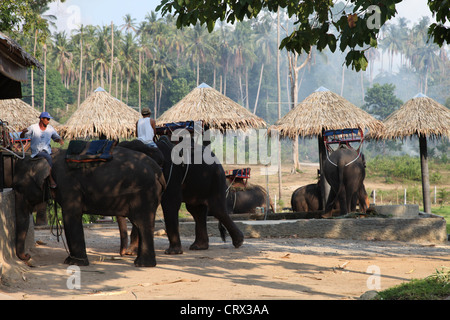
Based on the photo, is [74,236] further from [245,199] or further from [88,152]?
[245,199]

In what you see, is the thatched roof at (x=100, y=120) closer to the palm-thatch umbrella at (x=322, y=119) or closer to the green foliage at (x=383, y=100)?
the palm-thatch umbrella at (x=322, y=119)

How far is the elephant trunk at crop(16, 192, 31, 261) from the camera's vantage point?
8.51 metres

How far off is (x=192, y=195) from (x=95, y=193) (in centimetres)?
214

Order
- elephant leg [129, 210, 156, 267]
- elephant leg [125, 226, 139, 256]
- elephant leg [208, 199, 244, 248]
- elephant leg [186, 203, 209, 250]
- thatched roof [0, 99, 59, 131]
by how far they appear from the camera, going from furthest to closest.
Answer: thatched roof [0, 99, 59, 131] → elephant leg [186, 203, 209, 250] → elephant leg [208, 199, 244, 248] → elephant leg [125, 226, 139, 256] → elephant leg [129, 210, 156, 267]

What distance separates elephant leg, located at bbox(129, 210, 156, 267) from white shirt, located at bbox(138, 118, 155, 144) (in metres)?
1.49

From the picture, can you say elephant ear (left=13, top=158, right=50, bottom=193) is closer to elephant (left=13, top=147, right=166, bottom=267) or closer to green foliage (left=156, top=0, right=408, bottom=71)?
elephant (left=13, top=147, right=166, bottom=267)

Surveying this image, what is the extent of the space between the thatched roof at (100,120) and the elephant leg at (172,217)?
776cm

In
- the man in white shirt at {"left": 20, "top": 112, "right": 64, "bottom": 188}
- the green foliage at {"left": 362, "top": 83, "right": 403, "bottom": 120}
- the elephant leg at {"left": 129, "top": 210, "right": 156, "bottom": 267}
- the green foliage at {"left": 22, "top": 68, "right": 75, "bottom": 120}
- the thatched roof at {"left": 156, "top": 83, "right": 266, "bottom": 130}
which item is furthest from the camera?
the green foliage at {"left": 362, "top": 83, "right": 403, "bottom": 120}

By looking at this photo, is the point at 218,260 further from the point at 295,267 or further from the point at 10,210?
the point at 10,210

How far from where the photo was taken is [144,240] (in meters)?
8.66

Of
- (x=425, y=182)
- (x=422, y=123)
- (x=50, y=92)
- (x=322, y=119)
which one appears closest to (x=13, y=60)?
(x=322, y=119)

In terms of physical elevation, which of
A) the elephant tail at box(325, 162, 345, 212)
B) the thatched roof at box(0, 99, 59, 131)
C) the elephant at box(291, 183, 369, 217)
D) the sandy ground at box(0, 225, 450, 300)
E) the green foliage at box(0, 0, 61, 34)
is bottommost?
the sandy ground at box(0, 225, 450, 300)

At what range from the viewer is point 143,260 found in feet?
28.2

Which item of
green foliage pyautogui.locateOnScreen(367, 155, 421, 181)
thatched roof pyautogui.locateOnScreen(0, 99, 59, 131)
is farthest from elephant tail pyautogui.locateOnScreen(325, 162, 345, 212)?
green foliage pyautogui.locateOnScreen(367, 155, 421, 181)
